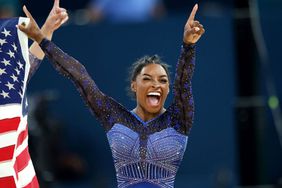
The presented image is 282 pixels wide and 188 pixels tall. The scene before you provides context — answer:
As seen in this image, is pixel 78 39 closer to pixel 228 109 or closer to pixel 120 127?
pixel 228 109

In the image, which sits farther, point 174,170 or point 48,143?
point 48,143

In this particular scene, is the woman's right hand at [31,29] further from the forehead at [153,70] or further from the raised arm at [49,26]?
the forehead at [153,70]

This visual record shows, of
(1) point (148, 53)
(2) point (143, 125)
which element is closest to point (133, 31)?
(1) point (148, 53)

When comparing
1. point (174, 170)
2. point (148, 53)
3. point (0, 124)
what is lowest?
point (174, 170)

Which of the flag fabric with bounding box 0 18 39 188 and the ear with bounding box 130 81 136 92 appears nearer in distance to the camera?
the flag fabric with bounding box 0 18 39 188

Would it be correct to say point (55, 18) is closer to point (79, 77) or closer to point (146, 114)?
point (79, 77)

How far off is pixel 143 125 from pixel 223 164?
126 inches

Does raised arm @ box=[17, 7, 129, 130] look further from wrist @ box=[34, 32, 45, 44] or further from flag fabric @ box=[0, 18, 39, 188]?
flag fabric @ box=[0, 18, 39, 188]

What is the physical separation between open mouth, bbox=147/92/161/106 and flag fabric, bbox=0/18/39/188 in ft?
2.65

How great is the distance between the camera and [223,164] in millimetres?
9742

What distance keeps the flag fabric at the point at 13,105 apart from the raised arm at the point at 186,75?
99 centimetres

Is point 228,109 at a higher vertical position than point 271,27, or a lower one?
lower

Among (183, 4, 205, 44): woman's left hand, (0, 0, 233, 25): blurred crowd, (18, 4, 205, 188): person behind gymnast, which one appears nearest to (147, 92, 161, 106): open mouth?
(18, 4, 205, 188): person behind gymnast

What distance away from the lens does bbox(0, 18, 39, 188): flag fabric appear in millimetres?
6562
